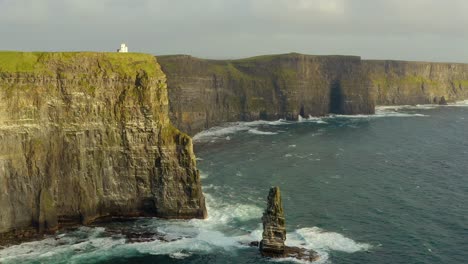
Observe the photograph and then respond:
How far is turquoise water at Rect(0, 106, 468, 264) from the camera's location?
2346 inches

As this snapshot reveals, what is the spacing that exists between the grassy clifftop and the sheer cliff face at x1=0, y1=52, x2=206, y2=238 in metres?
0.14

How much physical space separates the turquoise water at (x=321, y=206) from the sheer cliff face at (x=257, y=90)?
15.6 meters

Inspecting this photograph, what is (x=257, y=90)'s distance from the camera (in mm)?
177500

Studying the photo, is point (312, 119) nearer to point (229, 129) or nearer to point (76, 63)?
point (229, 129)

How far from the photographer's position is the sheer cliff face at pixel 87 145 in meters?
63.0

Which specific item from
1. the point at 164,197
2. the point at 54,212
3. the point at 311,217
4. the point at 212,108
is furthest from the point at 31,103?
the point at 212,108

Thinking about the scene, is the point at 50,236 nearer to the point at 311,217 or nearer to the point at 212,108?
the point at 311,217

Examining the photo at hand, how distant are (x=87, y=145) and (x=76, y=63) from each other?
12570mm

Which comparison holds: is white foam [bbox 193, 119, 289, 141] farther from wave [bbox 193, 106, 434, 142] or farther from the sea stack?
the sea stack

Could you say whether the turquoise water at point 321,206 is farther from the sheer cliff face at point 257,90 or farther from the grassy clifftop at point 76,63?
the grassy clifftop at point 76,63

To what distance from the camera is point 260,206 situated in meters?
78.0

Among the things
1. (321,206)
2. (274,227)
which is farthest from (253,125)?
(274,227)

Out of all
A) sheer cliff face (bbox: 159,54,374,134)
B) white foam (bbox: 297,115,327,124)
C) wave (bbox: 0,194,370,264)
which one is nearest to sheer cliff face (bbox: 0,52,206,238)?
wave (bbox: 0,194,370,264)

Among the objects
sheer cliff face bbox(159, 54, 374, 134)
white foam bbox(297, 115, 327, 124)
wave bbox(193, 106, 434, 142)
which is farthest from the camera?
white foam bbox(297, 115, 327, 124)
